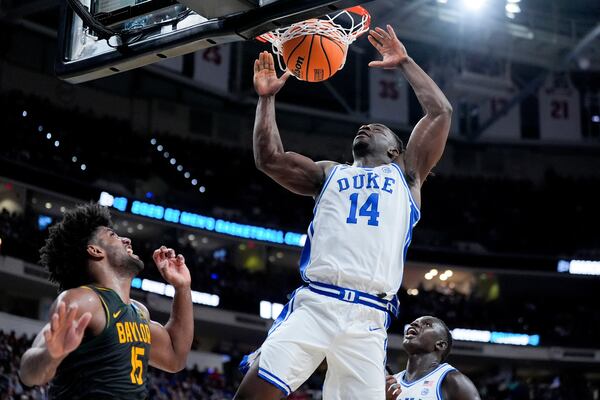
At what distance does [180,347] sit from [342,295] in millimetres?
885

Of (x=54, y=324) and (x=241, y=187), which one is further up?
(x=241, y=187)

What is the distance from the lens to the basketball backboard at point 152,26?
4.43 meters

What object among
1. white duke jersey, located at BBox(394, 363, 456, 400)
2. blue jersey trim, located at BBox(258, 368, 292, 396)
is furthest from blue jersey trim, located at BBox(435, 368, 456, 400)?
blue jersey trim, located at BBox(258, 368, 292, 396)

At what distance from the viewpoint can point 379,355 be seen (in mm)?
4270

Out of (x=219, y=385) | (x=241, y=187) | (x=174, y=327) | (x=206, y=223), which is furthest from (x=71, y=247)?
(x=241, y=187)

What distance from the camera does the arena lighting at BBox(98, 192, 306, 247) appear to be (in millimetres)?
23094

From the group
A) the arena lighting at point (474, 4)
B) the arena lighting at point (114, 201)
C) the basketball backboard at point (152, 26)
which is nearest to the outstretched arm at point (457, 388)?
the basketball backboard at point (152, 26)

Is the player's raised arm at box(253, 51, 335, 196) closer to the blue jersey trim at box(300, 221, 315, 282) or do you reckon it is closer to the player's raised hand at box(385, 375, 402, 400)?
the blue jersey trim at box(300, 221, 315, 282)

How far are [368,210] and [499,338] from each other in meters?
22.7

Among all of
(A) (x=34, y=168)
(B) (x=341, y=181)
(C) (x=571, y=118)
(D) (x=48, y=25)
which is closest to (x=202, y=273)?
(A) (x=34, y=168)

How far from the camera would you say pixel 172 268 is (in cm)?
438

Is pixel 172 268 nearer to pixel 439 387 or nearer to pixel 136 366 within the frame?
pixel 136 366

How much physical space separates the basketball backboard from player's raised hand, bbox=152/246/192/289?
1.14 meters

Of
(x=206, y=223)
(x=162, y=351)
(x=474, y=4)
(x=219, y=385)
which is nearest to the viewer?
(x=162, y=351)
